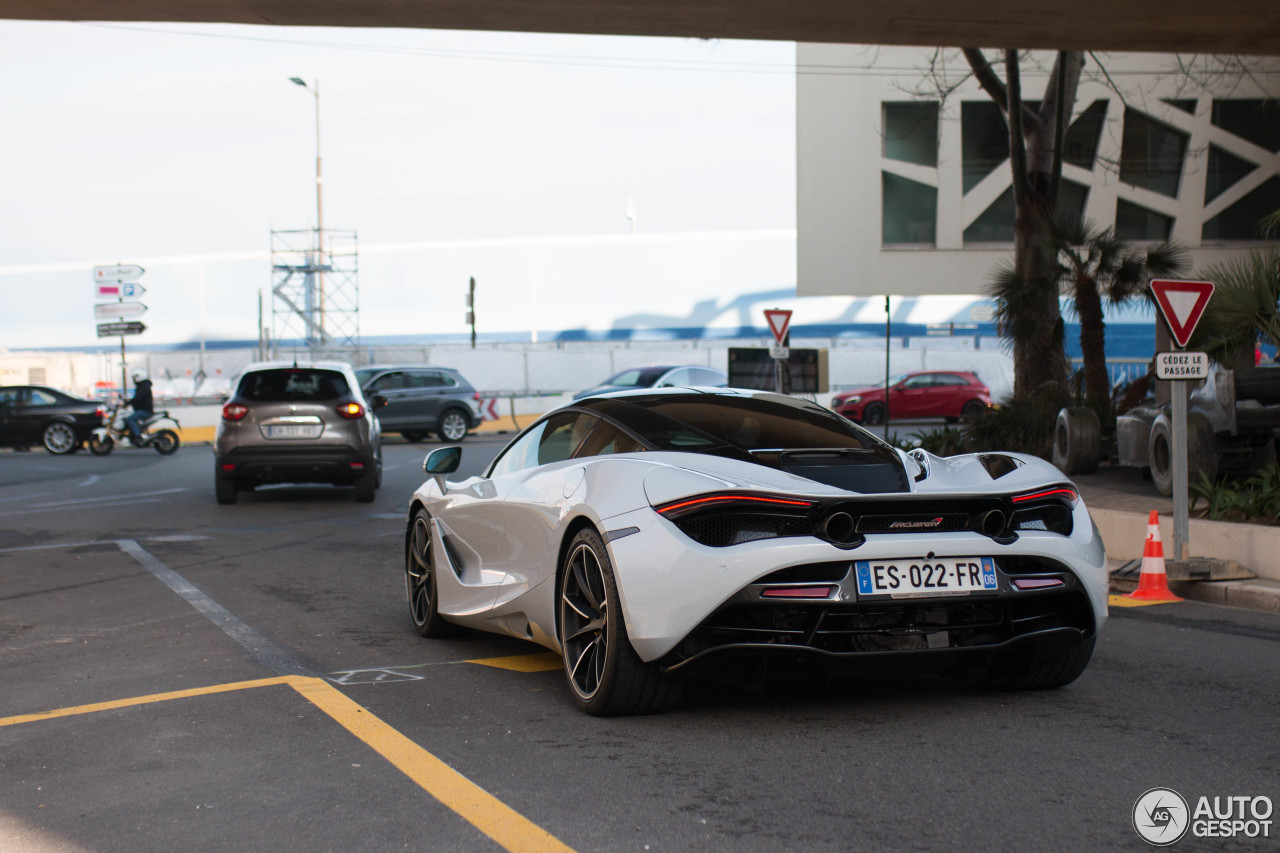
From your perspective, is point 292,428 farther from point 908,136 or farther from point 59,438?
point 908,136

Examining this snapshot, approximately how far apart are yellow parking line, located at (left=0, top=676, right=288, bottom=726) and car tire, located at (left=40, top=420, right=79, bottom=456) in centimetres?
2321

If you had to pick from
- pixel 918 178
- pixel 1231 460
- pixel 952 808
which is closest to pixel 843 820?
pixel 952 808

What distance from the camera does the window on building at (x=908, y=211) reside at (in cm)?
3509

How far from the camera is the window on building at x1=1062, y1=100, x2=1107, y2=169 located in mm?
36094

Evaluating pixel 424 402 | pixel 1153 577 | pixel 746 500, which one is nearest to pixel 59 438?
pixel 424 402

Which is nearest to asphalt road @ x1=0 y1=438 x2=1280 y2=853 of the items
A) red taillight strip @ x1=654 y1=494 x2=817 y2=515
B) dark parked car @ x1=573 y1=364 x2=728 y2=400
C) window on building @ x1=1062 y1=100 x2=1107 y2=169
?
red taillight strip @ x1=654 y1=494 x2=817 y2=515

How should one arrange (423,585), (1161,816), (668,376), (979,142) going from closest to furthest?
(1161,816) < (423,585) < (668,376) < (979,142)

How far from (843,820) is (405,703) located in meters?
2.16

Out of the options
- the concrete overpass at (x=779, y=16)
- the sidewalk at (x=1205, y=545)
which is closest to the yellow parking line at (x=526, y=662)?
the sidewalk at (x=1205, y=545)

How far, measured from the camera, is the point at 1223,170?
35.8m

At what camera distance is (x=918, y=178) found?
35094 mm

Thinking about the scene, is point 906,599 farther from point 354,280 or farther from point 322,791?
point 354,280

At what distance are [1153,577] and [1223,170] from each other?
31.6 m

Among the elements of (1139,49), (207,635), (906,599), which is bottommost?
(207,635)
